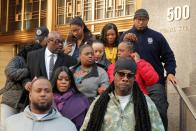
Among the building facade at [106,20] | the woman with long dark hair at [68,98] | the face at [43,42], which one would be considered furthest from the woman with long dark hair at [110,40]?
the woman with long dark hair at [68,98]

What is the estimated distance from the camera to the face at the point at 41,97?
17.1ft

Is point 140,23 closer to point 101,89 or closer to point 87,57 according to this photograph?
point 87,57

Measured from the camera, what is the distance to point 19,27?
52.2 feet

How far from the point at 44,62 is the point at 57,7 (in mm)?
Result: 7692

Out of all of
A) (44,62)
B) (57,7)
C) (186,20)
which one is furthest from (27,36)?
(44,62)

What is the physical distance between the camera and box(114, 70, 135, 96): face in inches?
209

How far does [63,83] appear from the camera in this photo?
6.28 m

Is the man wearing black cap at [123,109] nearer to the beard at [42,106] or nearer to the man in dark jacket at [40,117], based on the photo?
the man in dark jacket at [40,117]

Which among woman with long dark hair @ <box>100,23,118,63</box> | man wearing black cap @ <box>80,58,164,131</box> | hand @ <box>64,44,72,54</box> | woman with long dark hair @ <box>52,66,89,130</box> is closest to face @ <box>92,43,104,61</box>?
woman with long dark hair @ <box>100,23,118,63</box>

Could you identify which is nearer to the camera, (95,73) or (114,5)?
(95,73)

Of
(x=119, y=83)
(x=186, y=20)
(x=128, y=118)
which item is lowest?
(x=128, y=118)

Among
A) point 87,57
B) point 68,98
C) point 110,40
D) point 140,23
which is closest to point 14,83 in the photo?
point 87,57

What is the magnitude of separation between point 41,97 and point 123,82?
82 centimetres

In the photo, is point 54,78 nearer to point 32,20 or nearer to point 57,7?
point 57,7
